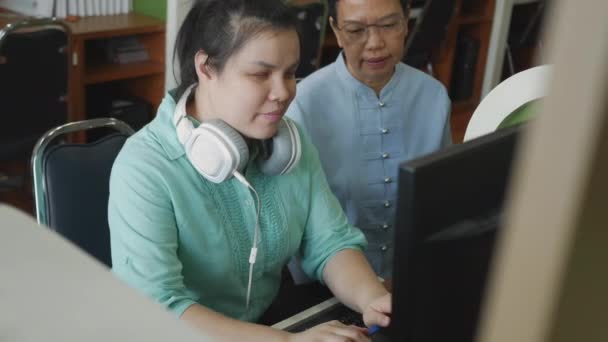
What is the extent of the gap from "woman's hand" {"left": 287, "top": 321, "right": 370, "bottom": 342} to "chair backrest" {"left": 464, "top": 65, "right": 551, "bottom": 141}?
0.40m

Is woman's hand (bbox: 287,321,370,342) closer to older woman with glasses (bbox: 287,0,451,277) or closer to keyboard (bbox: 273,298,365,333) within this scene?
keyboard (bbox: 273,298,365,333)

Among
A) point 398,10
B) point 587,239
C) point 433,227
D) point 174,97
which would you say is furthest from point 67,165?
point 587,239

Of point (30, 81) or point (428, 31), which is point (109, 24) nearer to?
point (30, 81)

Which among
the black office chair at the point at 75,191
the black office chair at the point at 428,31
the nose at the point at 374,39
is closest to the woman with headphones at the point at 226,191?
the black office chair at the point at 75,191

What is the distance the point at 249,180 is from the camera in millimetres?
1404

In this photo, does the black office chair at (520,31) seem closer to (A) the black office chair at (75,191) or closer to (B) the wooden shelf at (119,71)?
(B) the wooden shelf at (119,71)

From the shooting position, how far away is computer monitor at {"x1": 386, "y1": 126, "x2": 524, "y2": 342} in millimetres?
633

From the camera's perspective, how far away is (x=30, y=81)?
2717 mm

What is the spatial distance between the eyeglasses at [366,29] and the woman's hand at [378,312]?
786 millimetres

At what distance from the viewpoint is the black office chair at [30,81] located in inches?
104

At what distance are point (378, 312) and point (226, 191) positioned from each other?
35 cm

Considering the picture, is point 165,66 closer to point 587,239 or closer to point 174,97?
point 174,97

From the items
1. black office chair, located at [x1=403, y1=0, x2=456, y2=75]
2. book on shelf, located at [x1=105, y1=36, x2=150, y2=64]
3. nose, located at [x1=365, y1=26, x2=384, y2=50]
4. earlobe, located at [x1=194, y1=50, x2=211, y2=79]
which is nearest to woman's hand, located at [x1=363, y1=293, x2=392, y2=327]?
earlobe, located at [x1=194, y1=50, x2=211, y2=79]

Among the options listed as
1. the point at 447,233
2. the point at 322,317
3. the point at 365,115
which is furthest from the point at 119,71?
the point at 447,233
